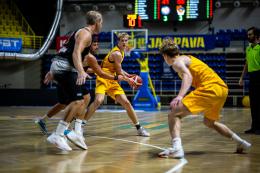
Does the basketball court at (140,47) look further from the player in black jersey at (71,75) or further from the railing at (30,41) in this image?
the player in black jersey at (71,75)

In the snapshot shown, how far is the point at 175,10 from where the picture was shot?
1931 centimetres

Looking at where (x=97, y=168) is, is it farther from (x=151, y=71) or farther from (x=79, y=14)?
(x=79, y=14)

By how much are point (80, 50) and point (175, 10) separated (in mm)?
16541

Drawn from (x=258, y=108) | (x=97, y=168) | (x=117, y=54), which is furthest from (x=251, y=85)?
(x=97, y=168)

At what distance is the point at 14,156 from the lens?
3584 millimetres

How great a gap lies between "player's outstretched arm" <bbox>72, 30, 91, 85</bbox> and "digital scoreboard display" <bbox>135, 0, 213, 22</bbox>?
16.2 meters

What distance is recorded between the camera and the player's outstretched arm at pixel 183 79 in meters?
3.21

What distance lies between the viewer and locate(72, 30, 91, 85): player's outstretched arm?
12.1 ft

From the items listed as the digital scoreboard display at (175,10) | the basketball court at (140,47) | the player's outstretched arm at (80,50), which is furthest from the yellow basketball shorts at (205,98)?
the digital scoreboard display at (175,10)

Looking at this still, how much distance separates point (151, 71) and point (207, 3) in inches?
222

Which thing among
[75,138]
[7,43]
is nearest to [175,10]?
[7,43]

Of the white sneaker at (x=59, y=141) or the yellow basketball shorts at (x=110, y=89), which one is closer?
the white sneaker at (x=59, y=141)

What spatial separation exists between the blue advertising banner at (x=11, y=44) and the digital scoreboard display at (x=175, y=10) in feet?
25.3

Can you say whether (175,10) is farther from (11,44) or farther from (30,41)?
(11,44)
